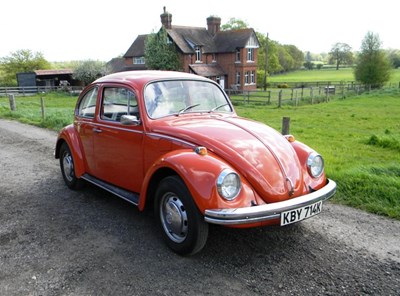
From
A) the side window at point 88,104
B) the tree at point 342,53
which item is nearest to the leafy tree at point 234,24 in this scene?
the tree at point 342,53

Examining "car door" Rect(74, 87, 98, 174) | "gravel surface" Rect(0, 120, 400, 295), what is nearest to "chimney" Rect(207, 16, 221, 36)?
"car door" Rect(74, 87, 98, 174)

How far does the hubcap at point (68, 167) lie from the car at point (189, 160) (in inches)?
13.4

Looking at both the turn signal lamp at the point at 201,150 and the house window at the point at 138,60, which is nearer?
the turn signal lamp at the point at 201,150

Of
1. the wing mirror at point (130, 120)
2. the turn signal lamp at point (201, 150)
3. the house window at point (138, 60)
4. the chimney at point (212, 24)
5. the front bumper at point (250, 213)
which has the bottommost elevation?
the front bumper at point (250, 213)

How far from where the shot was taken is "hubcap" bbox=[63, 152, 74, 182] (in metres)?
5.75

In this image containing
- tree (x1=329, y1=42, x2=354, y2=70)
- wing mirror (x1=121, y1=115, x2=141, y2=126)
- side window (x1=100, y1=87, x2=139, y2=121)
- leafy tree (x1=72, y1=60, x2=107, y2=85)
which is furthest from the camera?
tree (x1=329, y1=42, x2=354, y2=70)

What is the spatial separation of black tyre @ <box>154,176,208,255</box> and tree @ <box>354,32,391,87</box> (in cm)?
4558

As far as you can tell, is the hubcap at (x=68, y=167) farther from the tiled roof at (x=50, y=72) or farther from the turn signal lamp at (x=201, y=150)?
the tiled roof at (x=50, y=72)

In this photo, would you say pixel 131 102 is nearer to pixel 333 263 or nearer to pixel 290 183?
pixel 290 183

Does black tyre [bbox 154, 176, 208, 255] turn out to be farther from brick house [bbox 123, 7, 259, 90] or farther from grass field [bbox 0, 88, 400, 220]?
brick house [bbox 123, 7, 259, 90]

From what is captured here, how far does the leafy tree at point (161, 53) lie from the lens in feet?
131

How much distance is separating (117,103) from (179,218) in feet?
6.88

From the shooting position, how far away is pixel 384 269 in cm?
331

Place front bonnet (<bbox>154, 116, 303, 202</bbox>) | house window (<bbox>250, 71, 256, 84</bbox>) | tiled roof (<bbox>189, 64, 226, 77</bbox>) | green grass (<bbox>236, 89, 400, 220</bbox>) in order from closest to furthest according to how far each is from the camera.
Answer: front bonnet (<bbox>154, 116, 303, 202</bbox>) < green grass (<bbox>236, 89, 400, 220</bbox>) < tiled roof (<bbox>189, 64, 226, 77</bbox>) < house window (<bbox>250, 71, 256, 84</bbox>)
